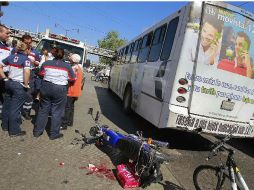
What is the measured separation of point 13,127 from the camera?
684 centimetres

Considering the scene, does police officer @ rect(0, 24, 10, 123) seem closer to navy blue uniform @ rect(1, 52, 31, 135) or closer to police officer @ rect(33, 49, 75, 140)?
navy blue uniform @ rect(1, 52, 31, 135)

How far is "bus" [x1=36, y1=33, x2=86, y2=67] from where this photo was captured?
40.5ft

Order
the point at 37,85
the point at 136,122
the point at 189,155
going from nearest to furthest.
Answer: the point at 189,155 → the point at 37,85 → the point at 136,122

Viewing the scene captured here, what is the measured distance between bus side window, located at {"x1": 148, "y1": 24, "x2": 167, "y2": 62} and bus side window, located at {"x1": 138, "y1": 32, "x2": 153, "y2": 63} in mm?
509

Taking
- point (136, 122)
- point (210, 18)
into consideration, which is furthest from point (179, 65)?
point (136, 122)

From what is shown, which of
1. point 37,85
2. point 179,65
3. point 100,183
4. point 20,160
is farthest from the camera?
point 37,85

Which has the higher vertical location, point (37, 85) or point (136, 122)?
point (37, 85)

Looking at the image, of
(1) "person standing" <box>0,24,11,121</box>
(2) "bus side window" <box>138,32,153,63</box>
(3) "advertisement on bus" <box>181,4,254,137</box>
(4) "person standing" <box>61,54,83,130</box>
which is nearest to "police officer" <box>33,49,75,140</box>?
(4) "person standing" <box>61,54,83,130</box>

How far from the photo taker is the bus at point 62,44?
486 inches

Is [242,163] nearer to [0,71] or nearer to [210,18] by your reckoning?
[210,18]

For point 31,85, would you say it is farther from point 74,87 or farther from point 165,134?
point 165,134

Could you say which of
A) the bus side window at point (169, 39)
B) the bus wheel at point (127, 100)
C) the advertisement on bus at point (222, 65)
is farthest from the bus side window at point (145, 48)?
the advertisement on bus at point (222, 65)

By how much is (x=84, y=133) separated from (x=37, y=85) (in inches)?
83.6

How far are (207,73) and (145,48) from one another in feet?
12.0
